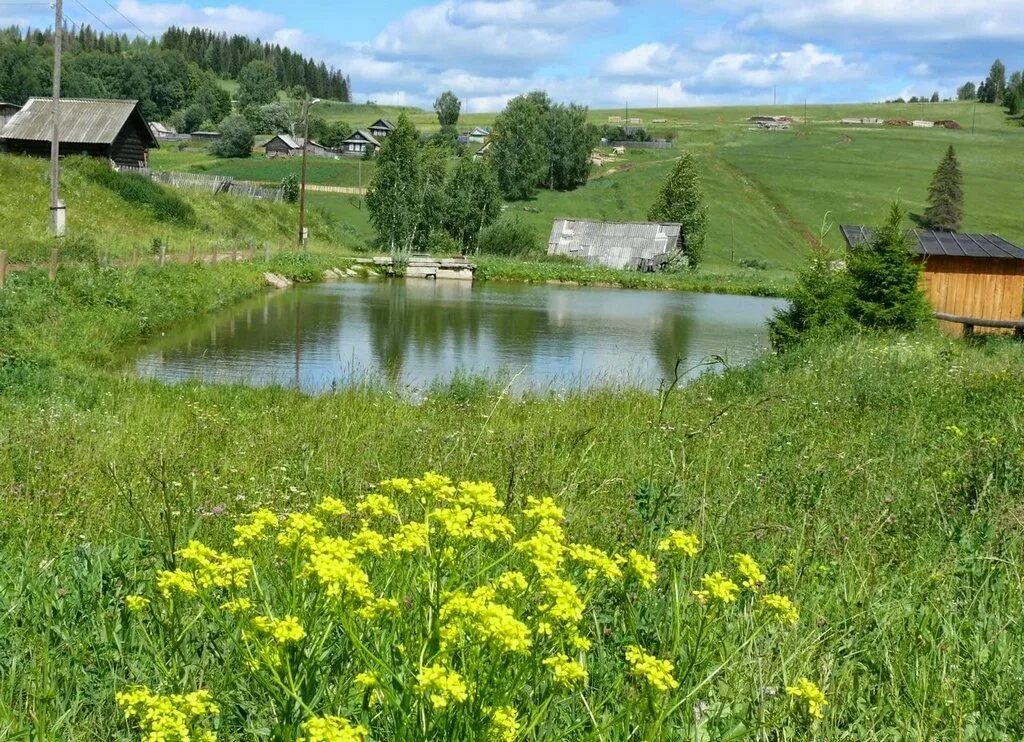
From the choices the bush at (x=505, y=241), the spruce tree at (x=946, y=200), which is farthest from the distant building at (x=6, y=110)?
the spruce tree at (x=946, y=200)

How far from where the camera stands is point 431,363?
1775 centimetres

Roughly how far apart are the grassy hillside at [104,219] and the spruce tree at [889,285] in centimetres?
1620

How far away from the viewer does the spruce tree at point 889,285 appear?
17.8m

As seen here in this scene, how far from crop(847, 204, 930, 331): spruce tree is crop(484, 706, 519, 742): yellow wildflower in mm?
16948

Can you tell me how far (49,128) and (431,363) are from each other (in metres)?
31.2

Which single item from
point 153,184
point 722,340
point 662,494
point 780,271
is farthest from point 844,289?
point 780,271

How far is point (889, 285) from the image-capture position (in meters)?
18.0

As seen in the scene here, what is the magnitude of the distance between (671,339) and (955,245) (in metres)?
6.89

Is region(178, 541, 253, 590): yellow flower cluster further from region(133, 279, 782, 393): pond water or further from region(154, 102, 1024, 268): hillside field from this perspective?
region(154, 102, 1024, 268): hillside field

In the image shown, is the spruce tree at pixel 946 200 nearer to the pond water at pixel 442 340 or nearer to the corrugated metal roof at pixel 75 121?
the pond water at pixel 442 340

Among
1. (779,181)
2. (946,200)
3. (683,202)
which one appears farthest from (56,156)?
(779,181)

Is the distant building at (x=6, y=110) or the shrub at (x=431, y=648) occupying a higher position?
the distant building at (x=6, y=110)

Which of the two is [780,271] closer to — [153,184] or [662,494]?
[153,184]

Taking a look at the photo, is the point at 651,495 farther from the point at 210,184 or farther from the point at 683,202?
the point at 683,202
